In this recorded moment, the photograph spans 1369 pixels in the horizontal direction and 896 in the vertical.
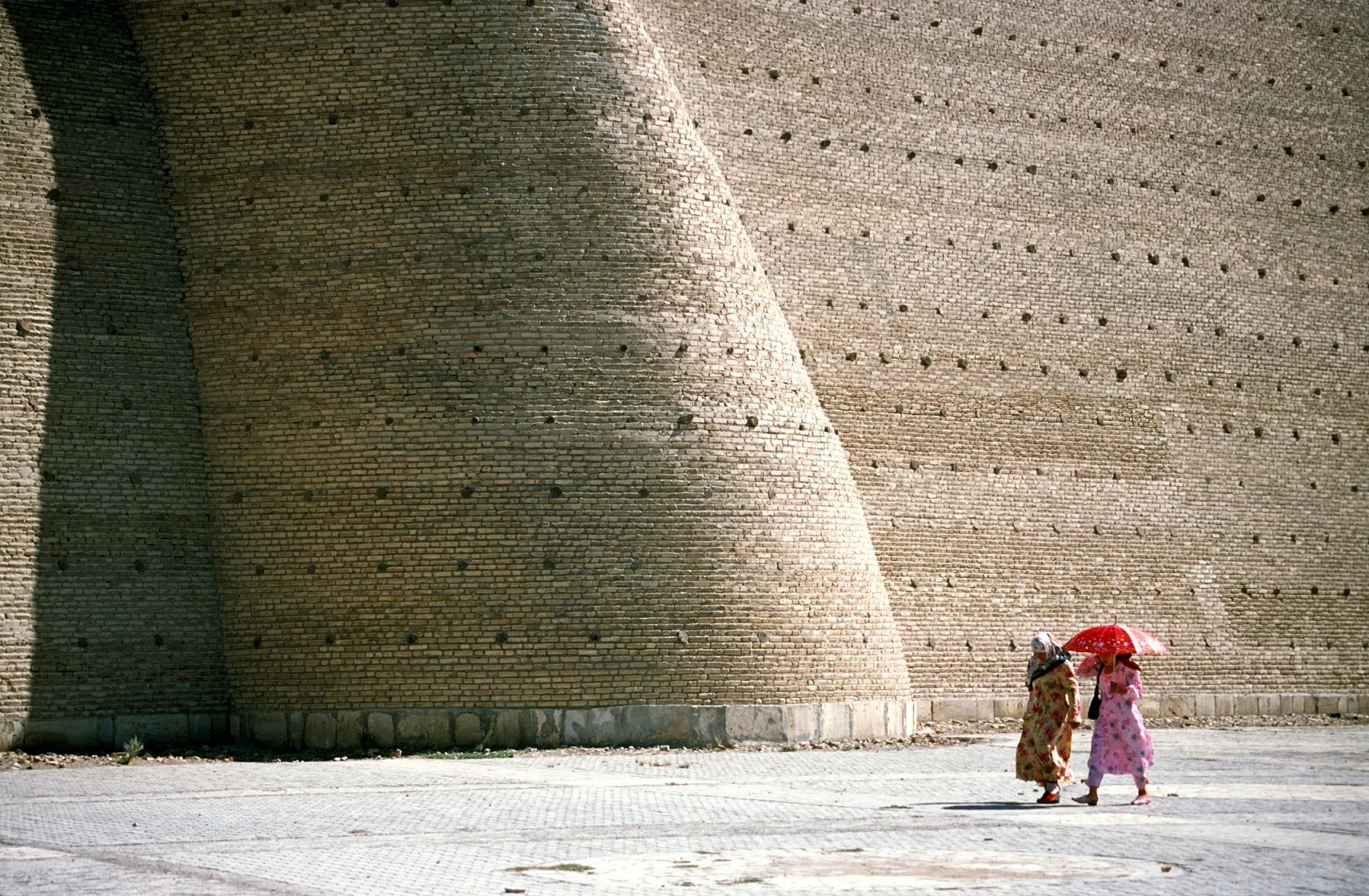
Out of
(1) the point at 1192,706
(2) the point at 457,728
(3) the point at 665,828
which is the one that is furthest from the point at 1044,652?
(1) the point at 1192,706

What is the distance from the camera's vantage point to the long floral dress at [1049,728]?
10094 millimetres

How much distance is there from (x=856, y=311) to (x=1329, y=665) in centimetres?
762

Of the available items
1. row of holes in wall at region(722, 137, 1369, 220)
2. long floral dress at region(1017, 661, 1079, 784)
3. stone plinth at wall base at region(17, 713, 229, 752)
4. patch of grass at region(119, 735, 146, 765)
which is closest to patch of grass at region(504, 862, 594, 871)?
long floral dress at region(1017, 661, 1079, 784)

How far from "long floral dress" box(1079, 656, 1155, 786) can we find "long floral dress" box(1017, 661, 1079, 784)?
195 millimetres

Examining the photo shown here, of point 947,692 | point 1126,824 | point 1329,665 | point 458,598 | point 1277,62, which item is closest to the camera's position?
point 1126,824

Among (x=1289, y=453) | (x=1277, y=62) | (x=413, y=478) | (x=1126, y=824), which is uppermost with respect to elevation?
(x=1277, y=62)

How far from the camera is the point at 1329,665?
68.5ft

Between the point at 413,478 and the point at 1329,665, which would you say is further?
the point at 1329,665

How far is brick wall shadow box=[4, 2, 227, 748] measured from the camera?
14.3 m

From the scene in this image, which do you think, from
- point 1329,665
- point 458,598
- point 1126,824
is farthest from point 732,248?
point 1329,665

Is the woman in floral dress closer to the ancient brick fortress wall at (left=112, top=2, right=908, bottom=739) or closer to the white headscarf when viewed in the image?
the white headscarf

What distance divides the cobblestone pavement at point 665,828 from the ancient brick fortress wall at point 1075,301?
5.79 metres

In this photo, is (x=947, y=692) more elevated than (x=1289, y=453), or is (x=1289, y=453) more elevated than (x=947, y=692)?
(x=1289, y=453)

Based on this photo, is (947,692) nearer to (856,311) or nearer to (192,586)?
(856,311)
